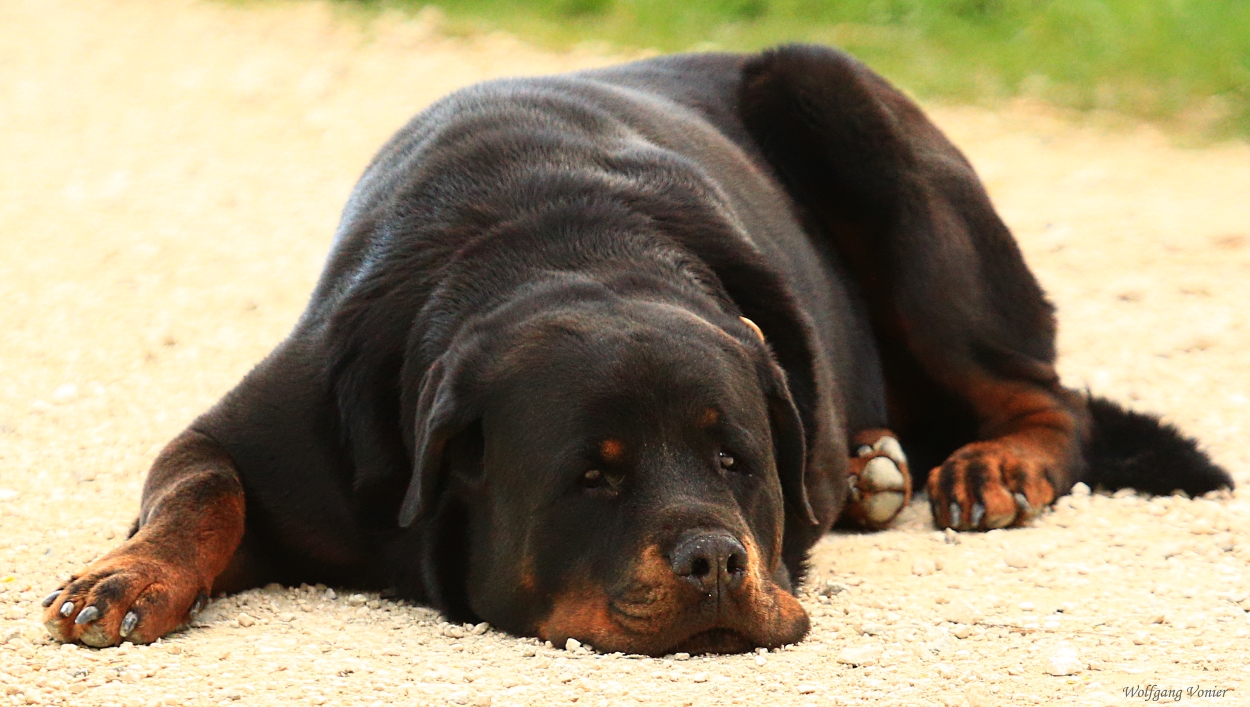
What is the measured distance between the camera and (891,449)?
4.96m

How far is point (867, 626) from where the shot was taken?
3682 mm

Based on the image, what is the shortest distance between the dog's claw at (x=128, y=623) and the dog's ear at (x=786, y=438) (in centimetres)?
149

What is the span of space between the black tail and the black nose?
7.77 feet

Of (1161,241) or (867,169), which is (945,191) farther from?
(1161,241)

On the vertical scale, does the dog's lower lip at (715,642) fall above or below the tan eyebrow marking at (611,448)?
below

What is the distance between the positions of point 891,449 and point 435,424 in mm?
2004

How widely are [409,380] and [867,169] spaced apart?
2224 millimetres

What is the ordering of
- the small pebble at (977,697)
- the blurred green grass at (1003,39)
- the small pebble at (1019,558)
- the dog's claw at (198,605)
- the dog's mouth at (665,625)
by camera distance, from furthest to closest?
the blurred green grass at (1003,39)
the small pebble at (1019,558)
the dog's claw at (198,605)
the dog's mouth at (665,625)
the small pebble at (977,697)

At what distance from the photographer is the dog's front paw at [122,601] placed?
3.39m

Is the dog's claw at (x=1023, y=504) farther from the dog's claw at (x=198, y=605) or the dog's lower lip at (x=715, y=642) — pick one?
the dog's claw at (x=198, y=605)

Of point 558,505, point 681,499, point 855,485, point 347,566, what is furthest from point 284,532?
point 855,485

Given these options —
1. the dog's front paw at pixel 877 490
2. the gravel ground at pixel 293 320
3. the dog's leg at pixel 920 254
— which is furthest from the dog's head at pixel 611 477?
the dog's leg at pixel 920 254

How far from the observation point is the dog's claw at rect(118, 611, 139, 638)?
3.41 meters

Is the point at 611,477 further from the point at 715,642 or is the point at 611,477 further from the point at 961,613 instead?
the point at 961,613
